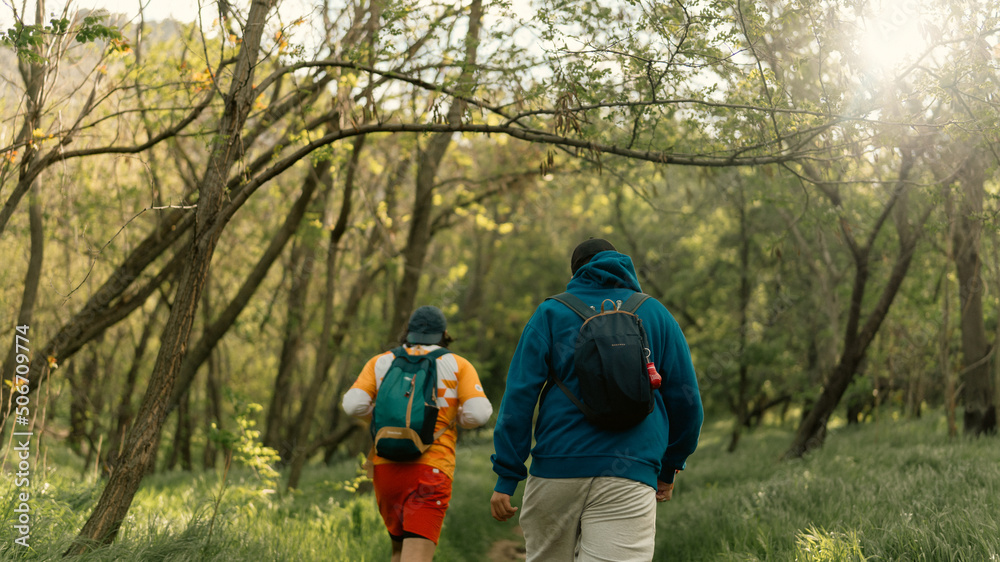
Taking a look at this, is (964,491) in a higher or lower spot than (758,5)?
lower

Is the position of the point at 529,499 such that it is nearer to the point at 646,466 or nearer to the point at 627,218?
the point at 646,466

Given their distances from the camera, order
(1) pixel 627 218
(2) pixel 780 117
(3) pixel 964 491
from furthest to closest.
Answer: (1) pixel 627 218
(3) pixel 964 491
(2) pixel 780 117

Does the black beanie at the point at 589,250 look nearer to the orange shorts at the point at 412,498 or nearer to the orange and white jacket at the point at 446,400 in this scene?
the orange and white jacket at the point at 446,400

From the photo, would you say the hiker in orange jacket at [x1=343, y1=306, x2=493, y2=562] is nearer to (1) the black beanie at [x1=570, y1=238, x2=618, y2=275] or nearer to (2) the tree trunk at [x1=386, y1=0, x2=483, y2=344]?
(1) the black beanie at [x1=570, y1=238, x2=618, y2=275]

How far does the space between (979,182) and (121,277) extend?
9239 millimetres

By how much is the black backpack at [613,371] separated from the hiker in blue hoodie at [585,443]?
72 mm

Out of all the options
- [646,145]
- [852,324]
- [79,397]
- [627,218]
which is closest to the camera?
[646,145]

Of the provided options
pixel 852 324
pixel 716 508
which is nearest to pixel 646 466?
pixel 716 508

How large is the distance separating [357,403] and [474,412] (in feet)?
2.37

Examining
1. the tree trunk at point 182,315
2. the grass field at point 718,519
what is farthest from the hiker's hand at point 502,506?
the tree trunk at point 182,315

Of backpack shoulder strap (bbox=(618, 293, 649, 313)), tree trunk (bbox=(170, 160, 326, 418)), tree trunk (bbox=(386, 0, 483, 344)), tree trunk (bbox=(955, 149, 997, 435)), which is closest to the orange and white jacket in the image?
backpack shoulder strap (bbox=(618, 293, 649, 313))

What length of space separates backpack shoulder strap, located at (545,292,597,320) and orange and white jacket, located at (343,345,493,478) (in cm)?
134

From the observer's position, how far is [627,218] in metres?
23.0

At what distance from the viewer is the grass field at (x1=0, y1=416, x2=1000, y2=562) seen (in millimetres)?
4219
